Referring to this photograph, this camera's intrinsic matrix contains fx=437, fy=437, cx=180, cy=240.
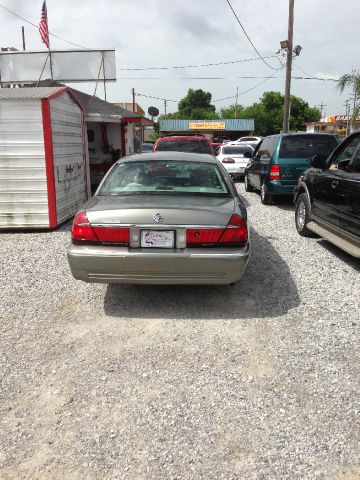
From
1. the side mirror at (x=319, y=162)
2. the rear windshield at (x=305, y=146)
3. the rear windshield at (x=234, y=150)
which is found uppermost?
the rear windshield at (x=305, y=146)

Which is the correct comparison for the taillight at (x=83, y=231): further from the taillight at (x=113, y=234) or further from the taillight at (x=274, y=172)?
the taillight at (x=274, y=172)

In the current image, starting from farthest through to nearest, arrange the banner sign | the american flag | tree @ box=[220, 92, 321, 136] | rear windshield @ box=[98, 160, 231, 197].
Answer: tree @ box=[220, 92, 321, 136] → the banner sign → the american flag → rear windshield @ box=[98, 160, 231, 197]

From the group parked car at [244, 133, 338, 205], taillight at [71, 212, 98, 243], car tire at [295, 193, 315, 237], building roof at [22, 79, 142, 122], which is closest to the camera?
taillight at [71, 212, 98, 243]

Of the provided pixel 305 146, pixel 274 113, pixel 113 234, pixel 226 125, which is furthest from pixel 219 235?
pixel 274 113

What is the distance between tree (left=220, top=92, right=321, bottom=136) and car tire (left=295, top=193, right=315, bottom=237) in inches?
3418

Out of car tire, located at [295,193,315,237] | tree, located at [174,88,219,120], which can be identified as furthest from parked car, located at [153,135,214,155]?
tree, located at [174,88,219,120]

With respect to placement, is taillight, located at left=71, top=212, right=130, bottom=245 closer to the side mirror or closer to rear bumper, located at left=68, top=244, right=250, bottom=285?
rear bumper, located at left=68, top=244, right=250, bottom=285

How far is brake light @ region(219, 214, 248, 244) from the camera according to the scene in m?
3.87

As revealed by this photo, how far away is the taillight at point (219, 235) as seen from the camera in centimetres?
383

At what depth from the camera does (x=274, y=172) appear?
31.3 ft

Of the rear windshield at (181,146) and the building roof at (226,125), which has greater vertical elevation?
the building roof at (226,125)

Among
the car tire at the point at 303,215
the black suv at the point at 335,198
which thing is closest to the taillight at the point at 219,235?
the black suv at the point at 335,198

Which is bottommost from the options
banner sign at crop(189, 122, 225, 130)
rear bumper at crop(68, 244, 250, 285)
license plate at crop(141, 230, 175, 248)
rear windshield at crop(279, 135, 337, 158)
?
rear bumper at crop(68, 244, 250, 285)

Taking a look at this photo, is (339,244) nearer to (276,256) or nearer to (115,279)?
(276,256)
